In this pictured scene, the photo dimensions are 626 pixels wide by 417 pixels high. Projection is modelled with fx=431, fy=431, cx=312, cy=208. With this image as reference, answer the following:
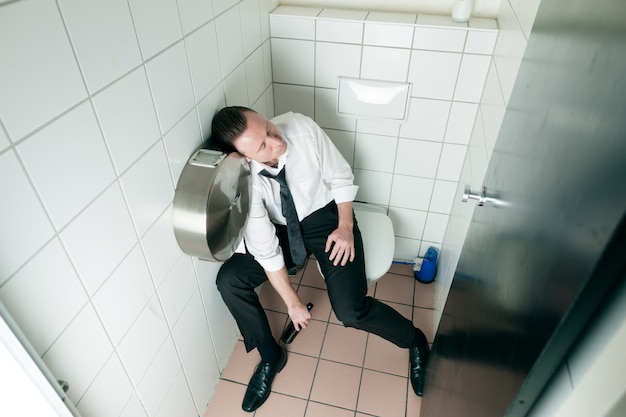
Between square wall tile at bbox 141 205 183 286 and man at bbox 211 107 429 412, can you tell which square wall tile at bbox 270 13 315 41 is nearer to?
man at bbox 211 107 429 412

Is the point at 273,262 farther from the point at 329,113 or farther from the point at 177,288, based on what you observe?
the point at 329,113

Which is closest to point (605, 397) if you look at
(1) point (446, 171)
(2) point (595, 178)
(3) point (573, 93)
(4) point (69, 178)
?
(2) point (595, 178)

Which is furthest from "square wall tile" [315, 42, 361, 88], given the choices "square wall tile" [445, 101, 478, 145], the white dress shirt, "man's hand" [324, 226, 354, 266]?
"man's hand" [324, 226, 354, 266]

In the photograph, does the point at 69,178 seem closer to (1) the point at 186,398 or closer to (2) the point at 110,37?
(2) the point at 110,37

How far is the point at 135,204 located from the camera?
0.99m

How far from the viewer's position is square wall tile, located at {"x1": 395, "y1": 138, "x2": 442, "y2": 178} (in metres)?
1.79

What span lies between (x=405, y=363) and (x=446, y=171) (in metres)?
0.81

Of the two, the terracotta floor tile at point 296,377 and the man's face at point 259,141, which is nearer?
the man's face at point 259,141

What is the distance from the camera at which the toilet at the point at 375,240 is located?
1.61m

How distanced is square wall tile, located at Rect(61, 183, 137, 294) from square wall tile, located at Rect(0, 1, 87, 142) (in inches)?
8.1

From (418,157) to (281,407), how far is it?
113cm

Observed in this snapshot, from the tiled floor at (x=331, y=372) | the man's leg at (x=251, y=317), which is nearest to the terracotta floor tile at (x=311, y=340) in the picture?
the tiled floor at (x=331, y=372)

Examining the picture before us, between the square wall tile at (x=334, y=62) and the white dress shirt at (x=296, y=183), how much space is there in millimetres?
301

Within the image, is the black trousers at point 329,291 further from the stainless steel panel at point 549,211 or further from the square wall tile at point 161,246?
the stainless steel panel at point 549,211
